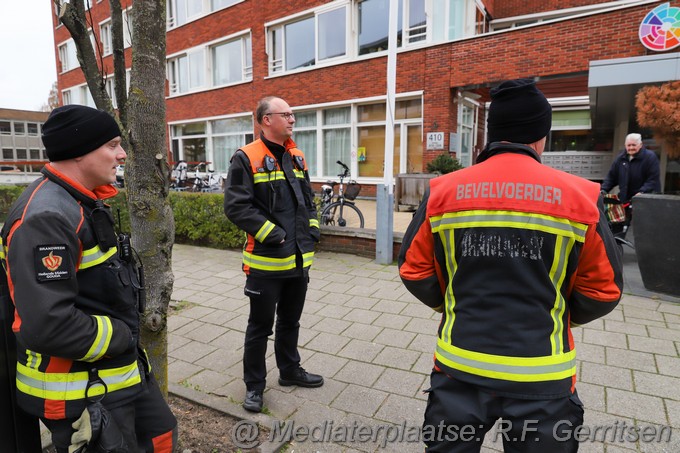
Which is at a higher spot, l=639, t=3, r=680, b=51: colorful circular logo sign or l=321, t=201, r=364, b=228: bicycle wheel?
l=639, t=3, r=680, b=51: colorful circular logo sign

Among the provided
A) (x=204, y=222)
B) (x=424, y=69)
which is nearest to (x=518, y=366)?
(x=204, y=222)

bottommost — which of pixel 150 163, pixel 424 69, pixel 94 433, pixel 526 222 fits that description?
pixel 94 433

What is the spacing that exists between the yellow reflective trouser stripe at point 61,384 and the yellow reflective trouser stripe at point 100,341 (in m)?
0.09

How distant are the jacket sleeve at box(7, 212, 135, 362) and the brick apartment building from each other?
385 inches

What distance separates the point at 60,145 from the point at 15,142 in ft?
207

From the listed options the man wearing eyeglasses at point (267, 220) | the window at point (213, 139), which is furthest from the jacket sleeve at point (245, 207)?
the window at point (213, 139)

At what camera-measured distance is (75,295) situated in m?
1.49

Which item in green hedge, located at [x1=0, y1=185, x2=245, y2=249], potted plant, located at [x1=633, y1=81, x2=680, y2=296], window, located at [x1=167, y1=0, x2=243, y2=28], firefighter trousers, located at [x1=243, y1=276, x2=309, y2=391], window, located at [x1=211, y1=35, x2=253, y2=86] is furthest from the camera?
window, located at [x1=167, y1=0, x2=243, y2=28]

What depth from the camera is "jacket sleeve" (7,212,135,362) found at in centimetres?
142

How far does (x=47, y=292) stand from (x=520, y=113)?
171cm

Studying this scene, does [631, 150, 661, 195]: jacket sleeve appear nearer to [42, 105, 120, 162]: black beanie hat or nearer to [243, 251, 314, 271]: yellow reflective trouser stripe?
[243, 251, 314, 271]: yellow reflective trouser stripe

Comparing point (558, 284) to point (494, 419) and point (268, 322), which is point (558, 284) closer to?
point (494, 419)

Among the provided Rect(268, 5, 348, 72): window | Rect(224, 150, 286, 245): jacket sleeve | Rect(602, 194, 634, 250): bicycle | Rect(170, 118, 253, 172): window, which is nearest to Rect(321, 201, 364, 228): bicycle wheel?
Rect(602, 194, 634, 250): bicycle

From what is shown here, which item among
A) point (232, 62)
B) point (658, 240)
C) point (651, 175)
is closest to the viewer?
point (658, 240)
